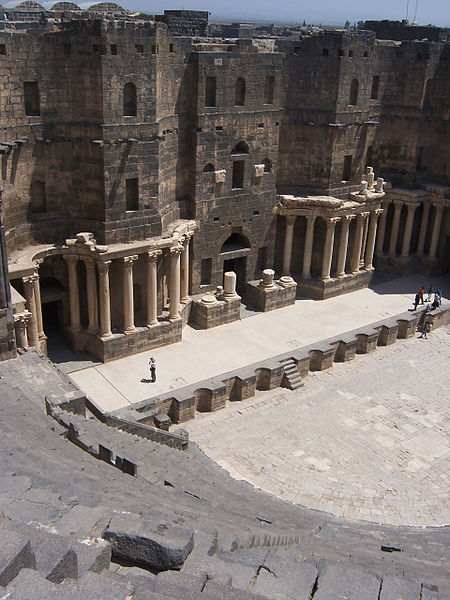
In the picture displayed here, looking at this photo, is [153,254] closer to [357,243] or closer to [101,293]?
[101,293]

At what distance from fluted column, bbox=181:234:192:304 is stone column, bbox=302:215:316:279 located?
24.4ft

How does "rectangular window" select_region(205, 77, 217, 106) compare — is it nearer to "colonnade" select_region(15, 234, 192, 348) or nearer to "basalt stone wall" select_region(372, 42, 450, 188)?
"colonnade" select_region(15, 234, 192, 348)

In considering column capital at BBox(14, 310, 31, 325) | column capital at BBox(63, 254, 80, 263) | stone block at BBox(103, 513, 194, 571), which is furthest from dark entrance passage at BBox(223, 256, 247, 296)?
stone block at BBox(103, 513, 194, 571)

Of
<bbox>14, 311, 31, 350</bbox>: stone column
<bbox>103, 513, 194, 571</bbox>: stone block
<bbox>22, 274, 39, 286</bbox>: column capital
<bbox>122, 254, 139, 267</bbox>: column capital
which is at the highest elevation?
<bbox>103, 513, 194, 571</bbox>: stone block

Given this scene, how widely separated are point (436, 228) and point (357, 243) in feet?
18.7

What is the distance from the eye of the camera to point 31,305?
23672 mm

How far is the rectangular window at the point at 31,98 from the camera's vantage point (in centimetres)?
2305

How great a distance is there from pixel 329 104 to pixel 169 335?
47.7ft

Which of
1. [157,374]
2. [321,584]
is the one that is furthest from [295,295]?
[321,584]

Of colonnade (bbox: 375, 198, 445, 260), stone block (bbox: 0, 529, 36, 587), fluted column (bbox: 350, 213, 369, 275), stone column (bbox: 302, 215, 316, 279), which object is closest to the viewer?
stone block (bbox: 0, 529, 36, 587)

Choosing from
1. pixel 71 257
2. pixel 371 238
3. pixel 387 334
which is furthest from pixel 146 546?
pixel 371 238

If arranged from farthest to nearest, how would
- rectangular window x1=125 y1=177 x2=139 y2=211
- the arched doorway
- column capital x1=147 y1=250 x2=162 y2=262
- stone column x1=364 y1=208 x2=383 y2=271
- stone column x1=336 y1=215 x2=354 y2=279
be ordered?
stone column x1=364 y1=208 x2=383 y2=271 → stone column x1=336 y1=215 x2=354 y2=279 → the arched doorway → column capital x1=147 y1=250 x2=162 y2=262 → rectangular window x1=125 y1=177 x2=139 y2=211

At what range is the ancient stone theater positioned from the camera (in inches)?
923

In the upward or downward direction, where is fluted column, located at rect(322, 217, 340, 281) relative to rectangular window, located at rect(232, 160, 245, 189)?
downward
